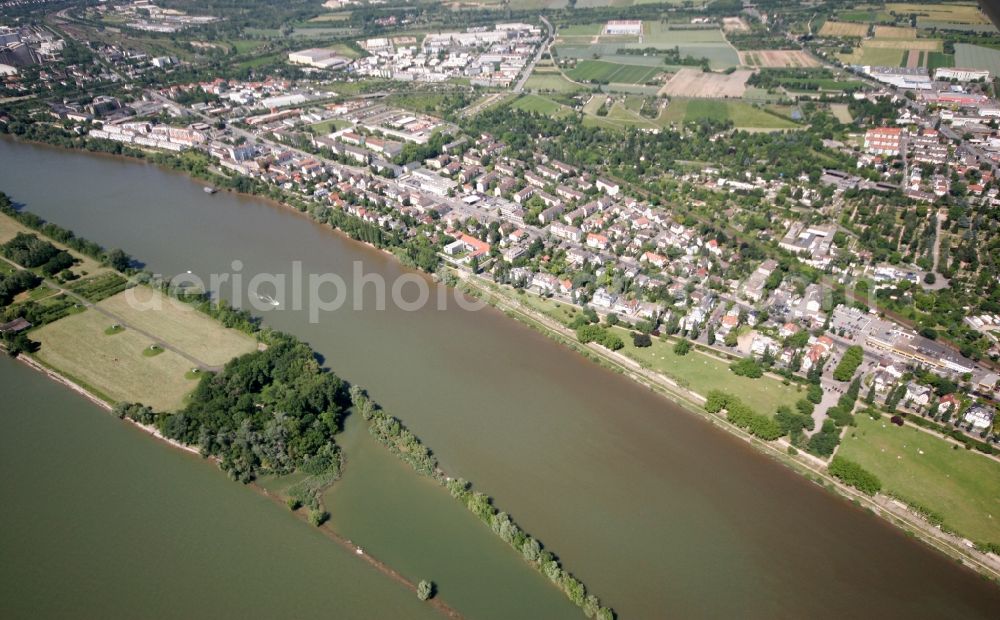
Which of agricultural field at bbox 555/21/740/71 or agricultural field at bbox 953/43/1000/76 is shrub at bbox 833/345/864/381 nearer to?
agricultural field at bbox 555/21/740/71

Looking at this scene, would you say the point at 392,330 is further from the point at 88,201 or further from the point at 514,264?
the point at 88,201

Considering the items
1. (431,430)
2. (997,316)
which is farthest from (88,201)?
(997,316)

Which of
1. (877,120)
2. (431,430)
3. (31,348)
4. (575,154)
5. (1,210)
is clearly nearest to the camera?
(431,430)

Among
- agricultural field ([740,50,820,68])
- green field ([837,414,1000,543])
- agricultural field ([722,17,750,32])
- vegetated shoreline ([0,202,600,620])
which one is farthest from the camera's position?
agricultural field ([722,17,750,32])

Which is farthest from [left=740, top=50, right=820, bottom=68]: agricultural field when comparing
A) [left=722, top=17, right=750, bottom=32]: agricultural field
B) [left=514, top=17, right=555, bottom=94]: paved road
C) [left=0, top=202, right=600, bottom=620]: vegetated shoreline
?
[left=0, top=202, right=600, bottom=620]: vegetated shoreline

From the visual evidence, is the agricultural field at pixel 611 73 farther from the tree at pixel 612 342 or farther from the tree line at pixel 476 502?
the tree line at pixel 476 502

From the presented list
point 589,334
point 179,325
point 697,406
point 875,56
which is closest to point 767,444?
point 697,406
